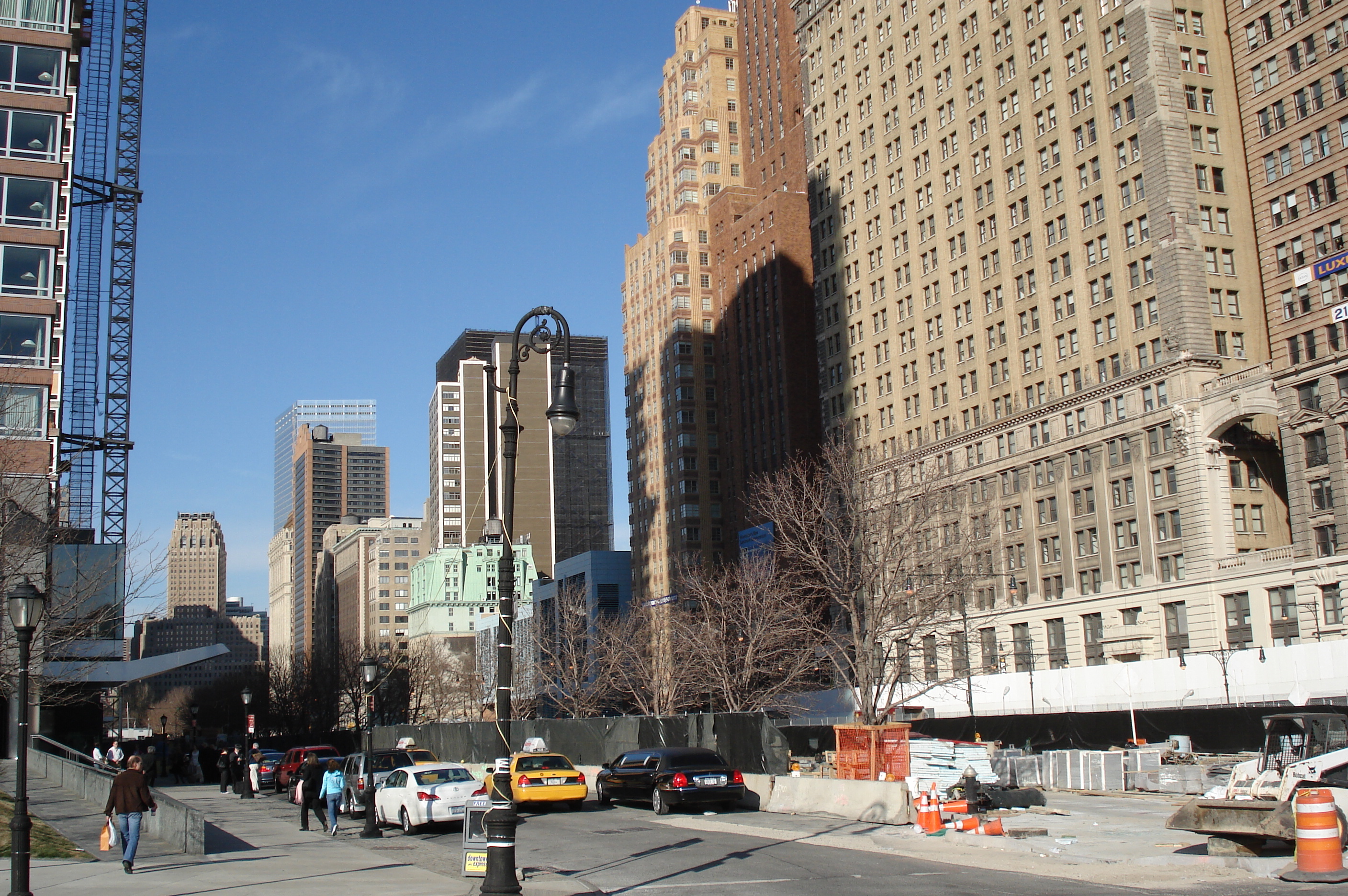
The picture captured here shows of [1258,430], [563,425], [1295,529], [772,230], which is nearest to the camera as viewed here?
[563,425]

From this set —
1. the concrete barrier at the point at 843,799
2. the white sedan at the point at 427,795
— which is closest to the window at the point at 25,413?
the white sedan at the point at 427,795

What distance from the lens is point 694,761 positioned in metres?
29.5

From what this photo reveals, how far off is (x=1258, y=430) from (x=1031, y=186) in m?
23.4

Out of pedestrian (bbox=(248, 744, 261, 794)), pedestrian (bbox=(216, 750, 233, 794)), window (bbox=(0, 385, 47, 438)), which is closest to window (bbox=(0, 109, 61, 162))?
window (bbox=(0, 385, 47, 438))

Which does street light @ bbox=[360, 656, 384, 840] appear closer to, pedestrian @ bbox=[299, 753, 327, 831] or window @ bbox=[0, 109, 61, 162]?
pedestrian @ bbox=[299, 753, 327, 831]

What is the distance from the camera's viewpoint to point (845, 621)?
90.2 m

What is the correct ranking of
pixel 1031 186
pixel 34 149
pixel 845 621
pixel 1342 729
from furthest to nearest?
pixel 845 621 < pixel 1031 186 < pixel 34 149 < pixel 1342 729

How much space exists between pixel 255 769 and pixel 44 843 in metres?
20.9

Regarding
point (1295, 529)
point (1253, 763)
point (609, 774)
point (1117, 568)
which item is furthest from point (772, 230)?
point (1253, 763)

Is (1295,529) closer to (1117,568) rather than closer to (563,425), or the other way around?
(1117,568)

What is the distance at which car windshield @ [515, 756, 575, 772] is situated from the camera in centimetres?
3138

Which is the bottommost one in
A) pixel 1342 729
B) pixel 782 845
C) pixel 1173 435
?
pixel 782 845

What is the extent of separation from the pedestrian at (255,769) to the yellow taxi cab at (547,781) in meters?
15.3

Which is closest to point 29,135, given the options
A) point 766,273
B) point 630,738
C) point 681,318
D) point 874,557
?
point 630,738
